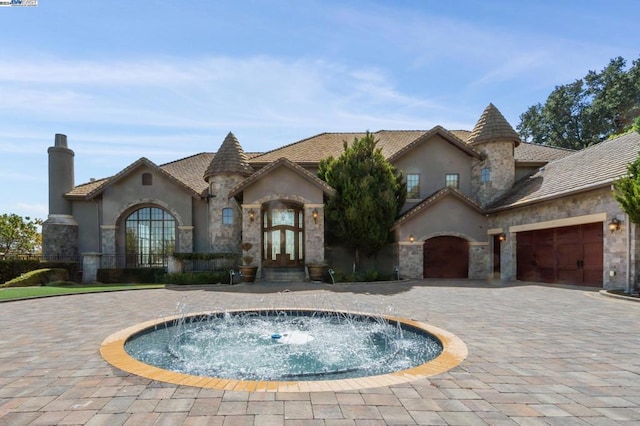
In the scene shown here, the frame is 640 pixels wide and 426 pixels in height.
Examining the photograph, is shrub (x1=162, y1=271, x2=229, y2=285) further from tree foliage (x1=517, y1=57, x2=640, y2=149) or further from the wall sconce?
tree foliage (x1=517, y1=57, x2=640, y2=149)

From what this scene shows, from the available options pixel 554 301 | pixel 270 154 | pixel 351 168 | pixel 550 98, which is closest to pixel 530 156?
pixel 351 168

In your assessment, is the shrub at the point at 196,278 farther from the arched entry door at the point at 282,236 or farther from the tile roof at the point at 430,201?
the tile roof at the point at 430,201

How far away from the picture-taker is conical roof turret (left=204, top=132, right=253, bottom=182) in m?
18.4

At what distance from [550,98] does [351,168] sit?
3221 cm

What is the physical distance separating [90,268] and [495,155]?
74.7 ft

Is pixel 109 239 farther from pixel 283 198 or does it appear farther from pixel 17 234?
pixel 17 234

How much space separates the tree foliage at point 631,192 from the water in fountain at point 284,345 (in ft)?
29.8

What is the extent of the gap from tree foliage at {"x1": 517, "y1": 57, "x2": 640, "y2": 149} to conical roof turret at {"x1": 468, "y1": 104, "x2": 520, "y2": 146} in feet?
68.0

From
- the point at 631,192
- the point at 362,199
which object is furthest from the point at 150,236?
the point at 631,192

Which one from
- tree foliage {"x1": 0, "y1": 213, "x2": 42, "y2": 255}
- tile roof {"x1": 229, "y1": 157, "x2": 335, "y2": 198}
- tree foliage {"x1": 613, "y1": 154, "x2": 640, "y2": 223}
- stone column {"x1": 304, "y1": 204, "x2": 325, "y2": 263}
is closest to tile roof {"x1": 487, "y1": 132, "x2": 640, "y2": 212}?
tree foliage {"x1": 613, "y1": 154, "x2": 640, "y2": 223}

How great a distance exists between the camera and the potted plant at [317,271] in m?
16.2

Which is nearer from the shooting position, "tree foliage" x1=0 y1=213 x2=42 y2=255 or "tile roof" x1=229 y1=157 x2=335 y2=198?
Answer: "tile roof" x1=229 y1=157 x2=335 y2=198

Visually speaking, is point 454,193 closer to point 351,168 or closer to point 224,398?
point 351,168

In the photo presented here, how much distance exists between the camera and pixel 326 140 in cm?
2414
